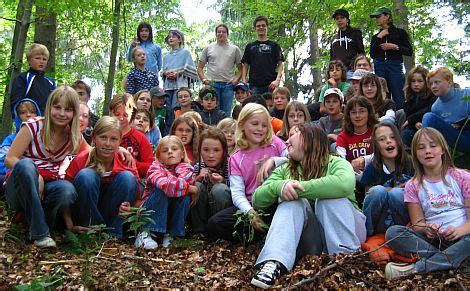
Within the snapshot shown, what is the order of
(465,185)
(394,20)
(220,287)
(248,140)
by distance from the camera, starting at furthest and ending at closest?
(394,20) < (248,140) < (465,185) < (220,287)

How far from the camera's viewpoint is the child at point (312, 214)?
382 cm

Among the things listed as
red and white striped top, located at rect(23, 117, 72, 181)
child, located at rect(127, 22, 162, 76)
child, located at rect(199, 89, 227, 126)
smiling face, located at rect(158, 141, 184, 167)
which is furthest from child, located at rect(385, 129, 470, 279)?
child, located at rect(127, 22, 162, 76)

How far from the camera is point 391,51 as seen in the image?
28.3 ft

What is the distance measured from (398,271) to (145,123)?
167 inches

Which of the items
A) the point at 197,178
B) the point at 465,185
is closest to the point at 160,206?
the point at 197,178

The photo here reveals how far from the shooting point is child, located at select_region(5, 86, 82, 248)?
4336 mm

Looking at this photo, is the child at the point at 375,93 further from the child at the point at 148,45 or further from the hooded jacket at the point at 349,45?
the child at the point at 148,45

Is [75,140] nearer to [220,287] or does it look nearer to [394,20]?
[220,287]

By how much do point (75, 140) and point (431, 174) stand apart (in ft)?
11.4

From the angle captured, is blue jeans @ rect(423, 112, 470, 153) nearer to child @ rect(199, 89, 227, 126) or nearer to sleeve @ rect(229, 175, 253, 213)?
sleeve @ rect(229, 175, 253, 213)

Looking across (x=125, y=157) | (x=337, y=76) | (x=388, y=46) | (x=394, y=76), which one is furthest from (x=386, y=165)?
(x=388, y=46)

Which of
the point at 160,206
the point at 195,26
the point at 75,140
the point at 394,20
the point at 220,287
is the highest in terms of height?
the point at 195,26

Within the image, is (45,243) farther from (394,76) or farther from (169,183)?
(394,76)

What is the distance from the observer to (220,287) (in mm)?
3586
